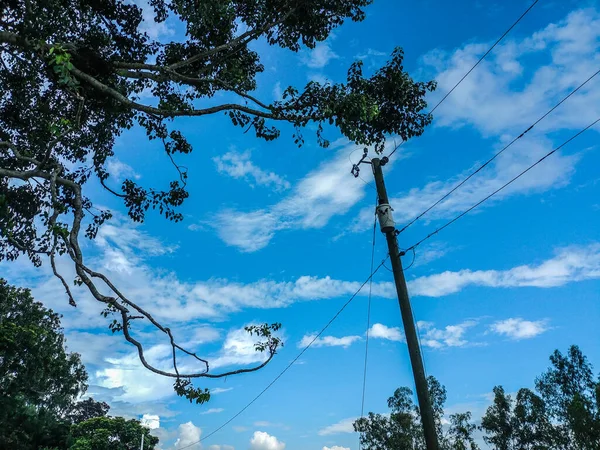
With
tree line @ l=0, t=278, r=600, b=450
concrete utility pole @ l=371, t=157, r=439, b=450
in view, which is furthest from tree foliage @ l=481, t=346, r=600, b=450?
concrete utility pole @ l=371, t=157, r=439, b=450

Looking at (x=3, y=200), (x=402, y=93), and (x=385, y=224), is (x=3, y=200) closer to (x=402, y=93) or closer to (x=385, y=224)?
(x=385, y=224)

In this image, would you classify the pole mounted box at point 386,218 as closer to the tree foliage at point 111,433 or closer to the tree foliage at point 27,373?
the tree foliage at point 27,373

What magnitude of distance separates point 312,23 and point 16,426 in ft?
91.0

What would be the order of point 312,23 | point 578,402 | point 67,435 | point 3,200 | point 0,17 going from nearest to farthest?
point 3,200, point 0,17, point 312,23, point 67,435, point 578,402

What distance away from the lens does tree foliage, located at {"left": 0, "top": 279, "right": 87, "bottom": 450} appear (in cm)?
2122

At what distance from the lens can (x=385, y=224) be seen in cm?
877

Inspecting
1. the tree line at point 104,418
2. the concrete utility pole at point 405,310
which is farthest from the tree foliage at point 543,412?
the concrete utility pole at point 405,310

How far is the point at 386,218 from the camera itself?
28.8 ft

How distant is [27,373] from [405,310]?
2274cm

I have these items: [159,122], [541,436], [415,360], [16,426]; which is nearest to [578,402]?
[541,436]

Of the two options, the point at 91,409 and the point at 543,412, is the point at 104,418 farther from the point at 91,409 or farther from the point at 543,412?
the point at 543,412

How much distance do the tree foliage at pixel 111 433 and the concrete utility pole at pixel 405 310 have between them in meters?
41.8

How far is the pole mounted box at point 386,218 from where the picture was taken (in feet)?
28.7

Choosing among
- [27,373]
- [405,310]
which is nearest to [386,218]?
[405,310]
